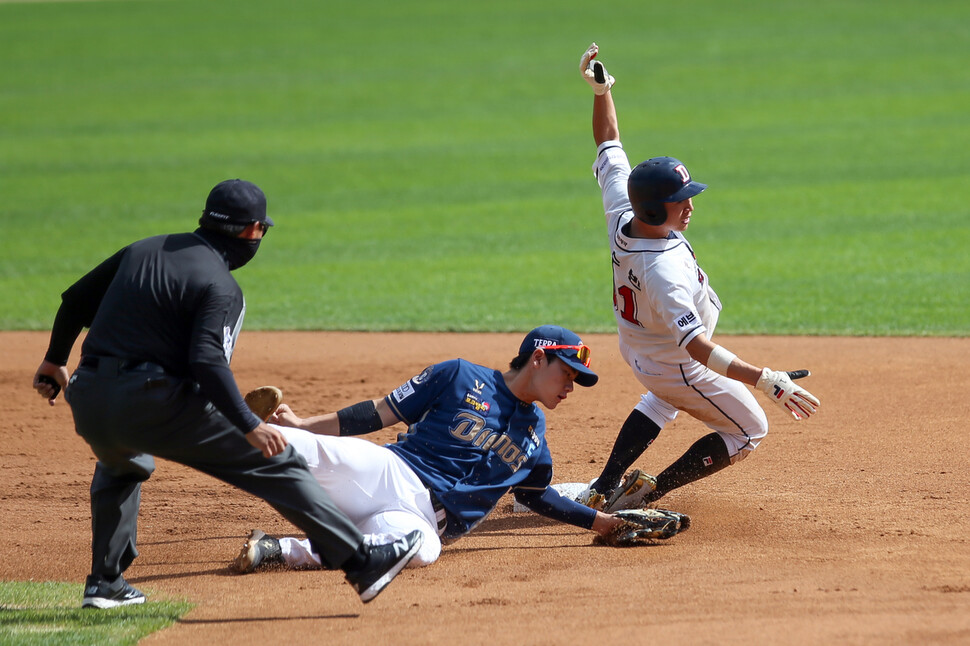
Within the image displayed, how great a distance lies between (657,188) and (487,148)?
606 inches

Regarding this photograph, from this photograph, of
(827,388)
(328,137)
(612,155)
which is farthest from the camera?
(328,137)

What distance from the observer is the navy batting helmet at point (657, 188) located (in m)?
5.04

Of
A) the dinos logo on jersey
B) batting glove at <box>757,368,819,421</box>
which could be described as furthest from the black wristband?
batting glove at <box>757,368,819,421</box>

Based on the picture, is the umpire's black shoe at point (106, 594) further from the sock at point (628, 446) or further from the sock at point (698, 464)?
the sock at point (698, 464)

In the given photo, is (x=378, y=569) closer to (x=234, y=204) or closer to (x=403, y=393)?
(x=403, y=393)

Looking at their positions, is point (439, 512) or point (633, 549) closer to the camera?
point (439, 512)

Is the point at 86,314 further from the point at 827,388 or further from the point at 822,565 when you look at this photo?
the point at 827,388

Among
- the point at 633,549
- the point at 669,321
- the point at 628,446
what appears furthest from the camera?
the point at 628,446

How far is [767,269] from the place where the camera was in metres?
12.1

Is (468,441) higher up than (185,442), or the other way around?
(185,442)

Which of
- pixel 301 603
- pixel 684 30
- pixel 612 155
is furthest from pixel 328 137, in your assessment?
pixel 301 603

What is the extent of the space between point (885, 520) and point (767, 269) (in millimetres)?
7125

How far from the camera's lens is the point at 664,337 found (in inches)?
209

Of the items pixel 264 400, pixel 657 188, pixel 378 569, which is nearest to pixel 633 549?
pixel 378 569
